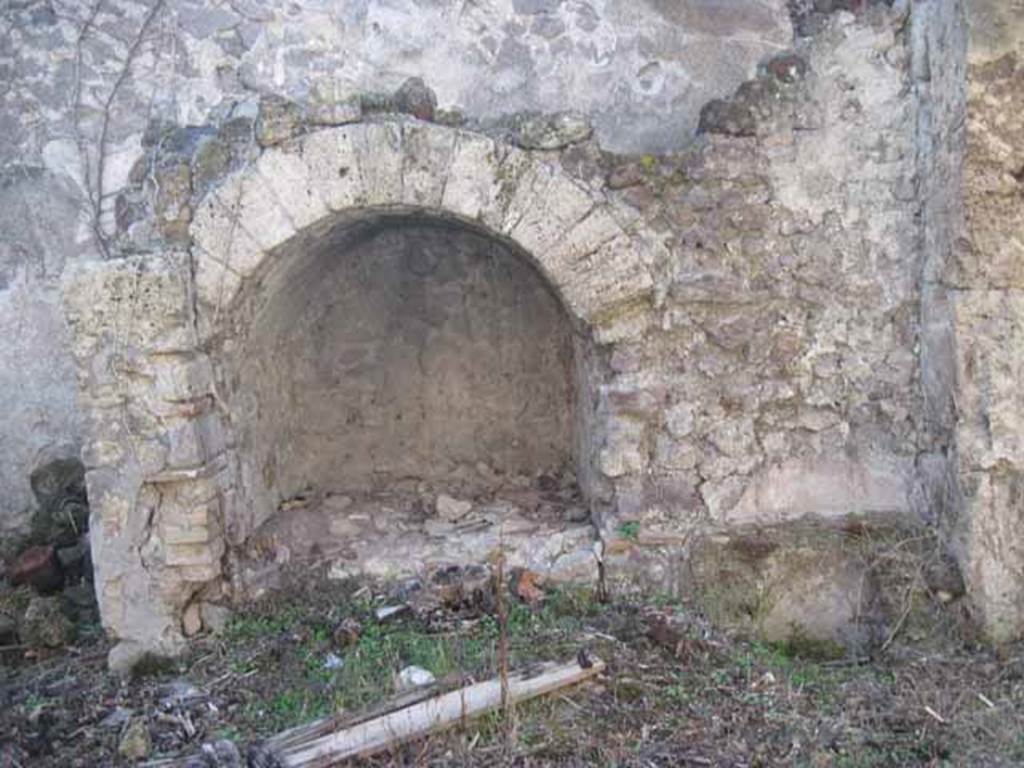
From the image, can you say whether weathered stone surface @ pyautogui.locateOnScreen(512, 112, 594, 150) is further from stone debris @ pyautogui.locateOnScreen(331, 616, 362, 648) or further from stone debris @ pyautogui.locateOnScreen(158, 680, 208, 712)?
stone debris @ pyautogui.locateOnScreen(158, 680, 208, 712)

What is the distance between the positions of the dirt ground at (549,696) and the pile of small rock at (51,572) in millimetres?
144

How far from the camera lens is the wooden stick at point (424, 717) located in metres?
3.27

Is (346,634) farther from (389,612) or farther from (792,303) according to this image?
(792,303)

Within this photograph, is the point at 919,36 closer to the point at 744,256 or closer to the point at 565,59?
the point at 744,256

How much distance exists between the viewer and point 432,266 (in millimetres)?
5418

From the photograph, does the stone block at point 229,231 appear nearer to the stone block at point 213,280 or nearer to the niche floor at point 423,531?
the stone block at point 213,280

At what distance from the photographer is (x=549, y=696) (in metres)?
3.61

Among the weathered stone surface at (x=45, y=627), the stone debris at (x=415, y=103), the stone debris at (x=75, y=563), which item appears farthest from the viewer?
the stone debris at (x=75, y=563)

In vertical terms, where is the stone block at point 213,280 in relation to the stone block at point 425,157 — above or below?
below

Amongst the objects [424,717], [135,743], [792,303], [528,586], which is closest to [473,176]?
[792,303]

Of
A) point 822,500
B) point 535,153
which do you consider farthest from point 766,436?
point 535,153

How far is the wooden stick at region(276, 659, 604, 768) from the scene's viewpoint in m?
3.27

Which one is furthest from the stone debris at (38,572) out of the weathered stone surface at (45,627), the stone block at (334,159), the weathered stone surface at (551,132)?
the weathered stone surface at (551,132)

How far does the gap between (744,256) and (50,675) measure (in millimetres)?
3492
